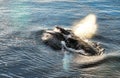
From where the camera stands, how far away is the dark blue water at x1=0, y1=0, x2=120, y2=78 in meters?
11.7

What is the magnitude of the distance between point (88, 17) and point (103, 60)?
302 inches

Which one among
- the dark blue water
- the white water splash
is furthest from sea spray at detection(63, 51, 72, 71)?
the white water splash

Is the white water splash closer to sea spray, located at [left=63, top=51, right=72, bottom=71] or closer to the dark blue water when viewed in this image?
the dark blue water

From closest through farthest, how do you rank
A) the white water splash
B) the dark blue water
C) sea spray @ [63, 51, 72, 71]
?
the dark blue water
sea spray @ [63, 51, 72, 71]
the white water splash

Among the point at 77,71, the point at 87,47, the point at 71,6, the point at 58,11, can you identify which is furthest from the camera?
the point at 71,6

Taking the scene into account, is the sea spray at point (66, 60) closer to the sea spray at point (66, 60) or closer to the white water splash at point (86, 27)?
the sea spray at point (66, 60)

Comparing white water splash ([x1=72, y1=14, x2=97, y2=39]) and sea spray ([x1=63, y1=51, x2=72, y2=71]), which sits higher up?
white water splash ([x1=72, y1=14, x2=97, y2=39])

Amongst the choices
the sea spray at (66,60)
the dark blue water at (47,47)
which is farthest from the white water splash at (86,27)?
the sea spray at (66,60)

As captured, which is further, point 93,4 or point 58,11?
point 93,4

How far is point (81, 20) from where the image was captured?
19.3 metres

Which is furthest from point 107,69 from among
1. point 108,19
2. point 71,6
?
point 71,6

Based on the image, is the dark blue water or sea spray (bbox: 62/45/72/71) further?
sea spray (bbox: 62/45/72/71)

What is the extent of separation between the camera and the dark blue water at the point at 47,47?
11.7 meters

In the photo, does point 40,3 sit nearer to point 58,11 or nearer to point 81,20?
point 58,11
